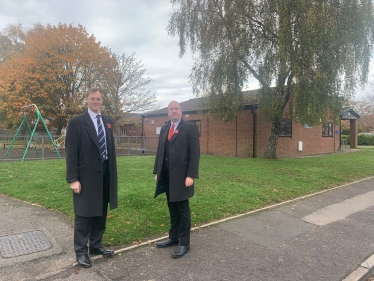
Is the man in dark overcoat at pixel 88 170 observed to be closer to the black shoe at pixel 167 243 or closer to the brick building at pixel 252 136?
the black shoe at pixel 167 243

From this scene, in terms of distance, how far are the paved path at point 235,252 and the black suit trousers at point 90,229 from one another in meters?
0.23

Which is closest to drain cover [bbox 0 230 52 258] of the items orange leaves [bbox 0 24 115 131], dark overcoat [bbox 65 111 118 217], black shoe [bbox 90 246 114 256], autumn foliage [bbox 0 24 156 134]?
black shoe [bbox 90 246 114 256]

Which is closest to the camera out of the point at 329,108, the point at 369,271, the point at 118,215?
the point at 369,271

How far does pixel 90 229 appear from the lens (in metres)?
3.49

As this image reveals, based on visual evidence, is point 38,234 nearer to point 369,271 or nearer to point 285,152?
point 369,271

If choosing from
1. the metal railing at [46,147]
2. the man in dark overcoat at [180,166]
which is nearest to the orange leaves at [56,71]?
the metal railing at [46,147]

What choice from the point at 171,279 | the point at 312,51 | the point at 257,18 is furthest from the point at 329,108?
the point at 171,279

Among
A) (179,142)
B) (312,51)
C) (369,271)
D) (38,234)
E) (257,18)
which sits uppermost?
(257,18)

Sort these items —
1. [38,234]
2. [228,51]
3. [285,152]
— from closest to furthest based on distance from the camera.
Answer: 1. [38,234]
2. [228,51]
3. [285,152]

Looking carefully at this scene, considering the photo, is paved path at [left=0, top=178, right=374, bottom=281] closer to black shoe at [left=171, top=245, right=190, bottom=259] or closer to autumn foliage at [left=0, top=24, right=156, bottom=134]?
black shoe at [left=171, top=245, right=190, bottom=259]

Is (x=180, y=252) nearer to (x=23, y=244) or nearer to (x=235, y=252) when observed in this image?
(x=235, y=252)

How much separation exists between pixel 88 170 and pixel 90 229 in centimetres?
74

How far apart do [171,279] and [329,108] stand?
1209cm

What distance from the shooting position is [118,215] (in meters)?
4.98
